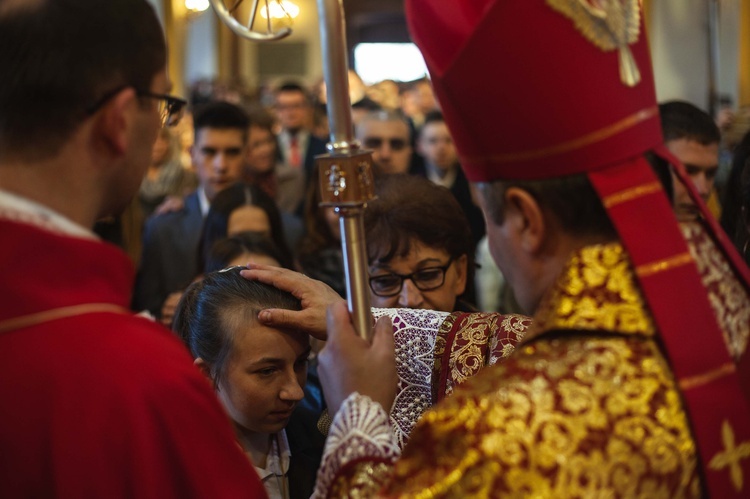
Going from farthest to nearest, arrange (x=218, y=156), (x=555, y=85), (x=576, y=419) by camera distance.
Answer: (x=218, y=156) < (x=555, y=85) < (x=576, y=419)

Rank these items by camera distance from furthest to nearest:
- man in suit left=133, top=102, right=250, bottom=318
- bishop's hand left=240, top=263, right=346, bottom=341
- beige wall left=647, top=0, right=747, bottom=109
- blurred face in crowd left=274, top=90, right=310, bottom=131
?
beige wall left=647, top=0, right=747, bottom=109, blurred face in crowd left=274, top=90, right=310, bottom=131, man in suit left=133, top=102, right=250, bottom=318, bishop's hand left=240, top=263, right=346, bottom=341

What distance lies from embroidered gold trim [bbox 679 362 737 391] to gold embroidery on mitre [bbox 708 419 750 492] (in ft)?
0.23

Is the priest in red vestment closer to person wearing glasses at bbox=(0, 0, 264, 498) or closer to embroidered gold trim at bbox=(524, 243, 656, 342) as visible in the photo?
embroidered gold trim at bbox=(524, 243, 656, 342)

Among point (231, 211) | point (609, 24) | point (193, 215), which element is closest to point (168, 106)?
point (609, 24)

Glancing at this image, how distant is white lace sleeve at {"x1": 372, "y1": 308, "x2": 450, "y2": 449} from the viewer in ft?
8.10

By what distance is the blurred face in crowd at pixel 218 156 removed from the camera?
18.3ft

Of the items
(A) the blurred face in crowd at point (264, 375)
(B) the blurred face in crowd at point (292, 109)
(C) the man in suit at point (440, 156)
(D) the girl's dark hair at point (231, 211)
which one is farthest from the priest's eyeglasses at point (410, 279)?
(B) the blurred face in crowd at point (292, 109)

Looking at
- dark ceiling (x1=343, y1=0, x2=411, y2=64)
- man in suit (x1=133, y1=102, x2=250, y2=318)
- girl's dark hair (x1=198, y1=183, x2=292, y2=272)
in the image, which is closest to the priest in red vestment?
girl's dark hair (x1=198, y1=183, x2=292, y2=272)

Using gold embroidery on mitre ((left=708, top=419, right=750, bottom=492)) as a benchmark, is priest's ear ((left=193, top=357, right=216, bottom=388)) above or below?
above

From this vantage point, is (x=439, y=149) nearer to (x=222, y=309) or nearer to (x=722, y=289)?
(x=222, y=309)

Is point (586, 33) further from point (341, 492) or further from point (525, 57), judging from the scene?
point (341, 492)

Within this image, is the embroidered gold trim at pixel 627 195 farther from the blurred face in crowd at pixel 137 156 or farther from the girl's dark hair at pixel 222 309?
the girl's dark hair at pixel 222 309

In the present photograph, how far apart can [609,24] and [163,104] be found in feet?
2.52

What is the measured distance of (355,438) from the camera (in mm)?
1758
